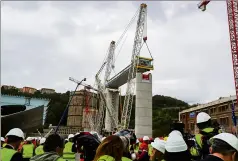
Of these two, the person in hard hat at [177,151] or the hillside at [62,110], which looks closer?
the person in hard hat at [177,151]

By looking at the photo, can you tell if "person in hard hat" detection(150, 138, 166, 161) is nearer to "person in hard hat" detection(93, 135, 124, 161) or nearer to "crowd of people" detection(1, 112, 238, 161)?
"crowd of people" detection(1, 112, 238, 161)

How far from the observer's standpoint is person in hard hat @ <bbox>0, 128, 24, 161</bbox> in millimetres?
3406

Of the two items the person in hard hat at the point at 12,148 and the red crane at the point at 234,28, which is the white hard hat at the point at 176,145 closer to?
the person in hard hat at the point at 12,148

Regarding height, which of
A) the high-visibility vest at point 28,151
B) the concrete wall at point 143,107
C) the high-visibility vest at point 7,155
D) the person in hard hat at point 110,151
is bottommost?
the high-visibility vest at point 28,151

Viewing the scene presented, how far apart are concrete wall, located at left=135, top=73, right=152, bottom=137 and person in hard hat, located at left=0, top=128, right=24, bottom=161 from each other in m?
37.2

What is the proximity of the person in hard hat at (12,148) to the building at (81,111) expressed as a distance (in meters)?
69.3

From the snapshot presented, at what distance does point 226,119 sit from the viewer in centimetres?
5153

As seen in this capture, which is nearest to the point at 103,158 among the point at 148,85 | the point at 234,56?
the point at 148,85

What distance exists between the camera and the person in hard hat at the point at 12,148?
3406 mm

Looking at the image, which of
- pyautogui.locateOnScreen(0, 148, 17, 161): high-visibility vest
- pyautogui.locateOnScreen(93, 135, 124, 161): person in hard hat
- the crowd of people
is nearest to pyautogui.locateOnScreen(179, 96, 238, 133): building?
the crowd of people

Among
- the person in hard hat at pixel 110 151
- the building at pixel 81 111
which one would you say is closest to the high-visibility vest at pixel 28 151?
the person in hard hat at pixel 110 151

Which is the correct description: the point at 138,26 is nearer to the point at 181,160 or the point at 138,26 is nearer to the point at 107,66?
the point at 107,66

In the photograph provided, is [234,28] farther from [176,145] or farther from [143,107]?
[176,145]

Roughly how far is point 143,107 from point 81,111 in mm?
36545
